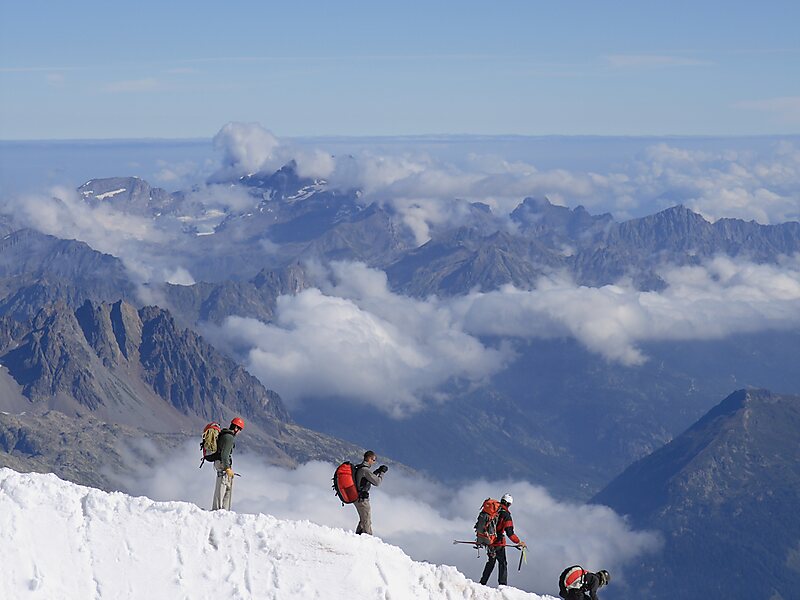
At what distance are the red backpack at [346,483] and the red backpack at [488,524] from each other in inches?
210

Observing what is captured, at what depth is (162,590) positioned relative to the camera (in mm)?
40531

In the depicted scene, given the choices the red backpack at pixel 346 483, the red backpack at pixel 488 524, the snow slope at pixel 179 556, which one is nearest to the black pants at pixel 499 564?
the red backpack at pixel 488 524

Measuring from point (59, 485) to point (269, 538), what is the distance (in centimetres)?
922

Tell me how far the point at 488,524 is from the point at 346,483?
6.19 metres

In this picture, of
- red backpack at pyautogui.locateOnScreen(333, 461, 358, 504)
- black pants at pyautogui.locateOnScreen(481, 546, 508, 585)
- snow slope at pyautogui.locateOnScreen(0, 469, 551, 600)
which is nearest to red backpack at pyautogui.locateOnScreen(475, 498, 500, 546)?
black pants at pyautogui.locateOnScreen(481, 546, 508, 585)

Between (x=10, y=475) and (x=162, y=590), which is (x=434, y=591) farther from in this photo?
(x=10, y=475)

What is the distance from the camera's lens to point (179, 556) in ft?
138

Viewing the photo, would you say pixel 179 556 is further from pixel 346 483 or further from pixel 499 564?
pixel 499 564

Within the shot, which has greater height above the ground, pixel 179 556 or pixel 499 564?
pixel 499 564

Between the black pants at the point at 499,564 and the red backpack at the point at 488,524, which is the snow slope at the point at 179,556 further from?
the red backpack at the point at 488,524

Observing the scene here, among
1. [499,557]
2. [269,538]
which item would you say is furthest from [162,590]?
[499,557]

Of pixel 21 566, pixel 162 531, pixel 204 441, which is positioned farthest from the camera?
→ pixel 204 441

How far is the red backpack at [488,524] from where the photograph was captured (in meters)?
44.1

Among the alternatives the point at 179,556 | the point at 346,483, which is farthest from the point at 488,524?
the point at 179,556
